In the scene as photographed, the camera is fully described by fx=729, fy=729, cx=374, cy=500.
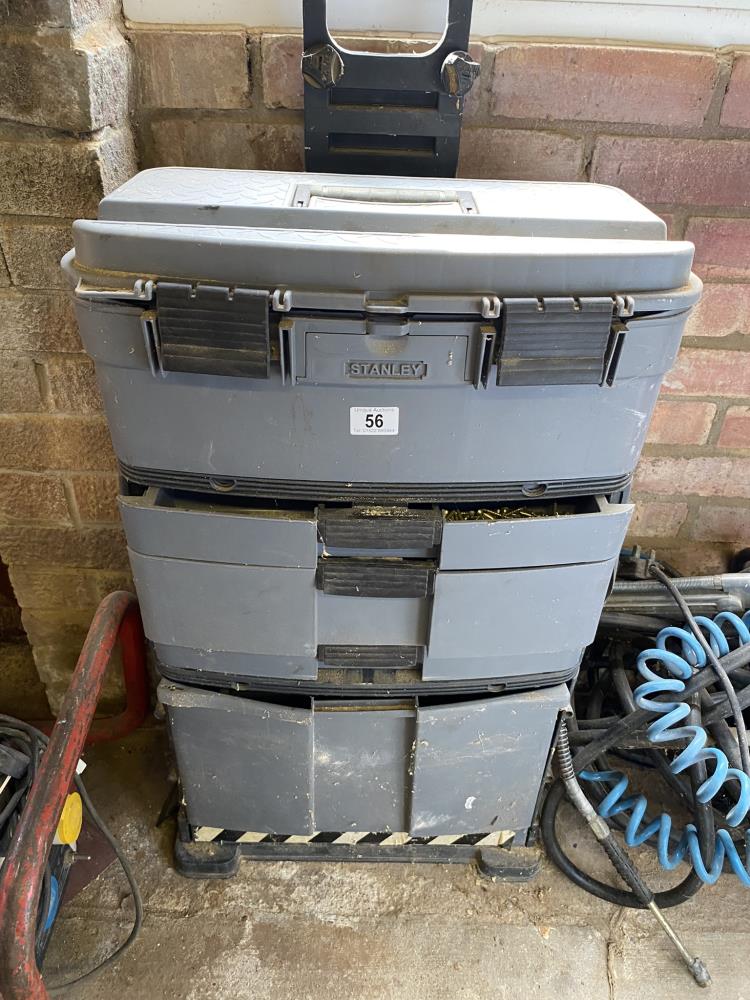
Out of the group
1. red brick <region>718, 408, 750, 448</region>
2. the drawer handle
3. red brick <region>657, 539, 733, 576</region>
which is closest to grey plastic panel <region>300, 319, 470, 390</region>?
the drawer handle

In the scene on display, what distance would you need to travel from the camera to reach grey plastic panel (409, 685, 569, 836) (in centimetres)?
107

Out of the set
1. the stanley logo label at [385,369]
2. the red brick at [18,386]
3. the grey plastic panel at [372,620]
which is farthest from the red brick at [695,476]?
the red brick at [18,386]

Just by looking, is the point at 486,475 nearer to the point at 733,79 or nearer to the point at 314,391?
the point at 314,391

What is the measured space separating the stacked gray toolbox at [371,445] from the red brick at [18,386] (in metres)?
0.39

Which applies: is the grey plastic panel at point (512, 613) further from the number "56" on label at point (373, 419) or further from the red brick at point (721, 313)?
the red brick at point (721, 313)

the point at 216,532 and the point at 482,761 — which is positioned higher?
the point at 216,532

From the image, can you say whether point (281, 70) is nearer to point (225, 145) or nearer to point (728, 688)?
point (225, 145)

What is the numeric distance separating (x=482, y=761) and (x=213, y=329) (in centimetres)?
77

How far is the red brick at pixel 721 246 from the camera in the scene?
1133 millimetres

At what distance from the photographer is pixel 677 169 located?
1.10 m

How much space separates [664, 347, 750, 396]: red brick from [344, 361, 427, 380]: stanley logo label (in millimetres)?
670

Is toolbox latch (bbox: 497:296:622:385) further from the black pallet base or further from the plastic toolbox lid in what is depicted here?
the black pallet base

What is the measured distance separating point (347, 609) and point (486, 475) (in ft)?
0.85

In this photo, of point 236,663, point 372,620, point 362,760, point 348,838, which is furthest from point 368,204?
point 348,838
